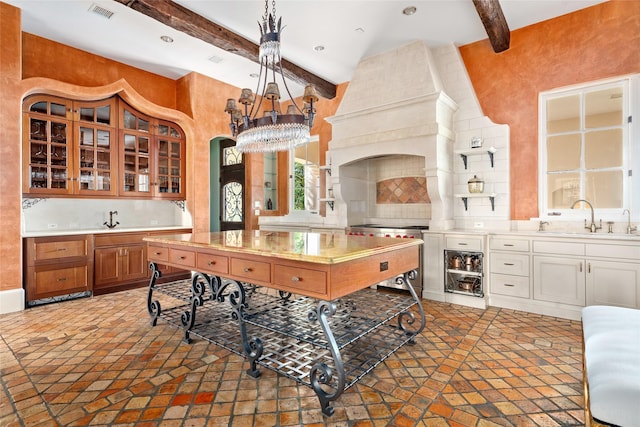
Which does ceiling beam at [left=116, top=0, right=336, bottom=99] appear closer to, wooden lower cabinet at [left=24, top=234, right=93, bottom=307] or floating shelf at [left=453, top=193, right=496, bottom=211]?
wooden lower cabinet at [left=24, top=234, right=93, bottom=307]

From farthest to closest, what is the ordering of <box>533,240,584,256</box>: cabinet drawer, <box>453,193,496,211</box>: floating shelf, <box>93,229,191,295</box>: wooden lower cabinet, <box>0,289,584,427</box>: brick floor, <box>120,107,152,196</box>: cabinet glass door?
<box>120,107,152,196</box>: cabinet glass door, <box>93,229,191,295</box>: wooden lower cabinet, <box>453,193,496,211</box>: floating shelf, <box>533,240,584,256</box>: cabinet drawer, <box>0,289,584,427</box>: brick floor

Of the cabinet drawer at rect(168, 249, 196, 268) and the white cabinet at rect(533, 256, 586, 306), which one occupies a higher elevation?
the cabinet drawer at rect(168, 249, 196, 268)

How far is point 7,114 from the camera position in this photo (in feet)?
12.0

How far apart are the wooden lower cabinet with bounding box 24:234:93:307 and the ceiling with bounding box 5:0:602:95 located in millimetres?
2639

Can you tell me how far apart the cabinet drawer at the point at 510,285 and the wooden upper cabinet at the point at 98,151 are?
482cm

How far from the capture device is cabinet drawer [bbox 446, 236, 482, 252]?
12.5 ft

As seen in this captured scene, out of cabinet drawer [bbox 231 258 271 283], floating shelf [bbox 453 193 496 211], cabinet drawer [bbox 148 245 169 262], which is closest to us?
cabinet drawer [bbox 231 258 271 283]

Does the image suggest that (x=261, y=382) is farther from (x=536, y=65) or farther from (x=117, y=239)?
(x=536, y=65)

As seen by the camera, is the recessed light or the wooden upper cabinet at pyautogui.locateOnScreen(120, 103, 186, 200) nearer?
the recessed light

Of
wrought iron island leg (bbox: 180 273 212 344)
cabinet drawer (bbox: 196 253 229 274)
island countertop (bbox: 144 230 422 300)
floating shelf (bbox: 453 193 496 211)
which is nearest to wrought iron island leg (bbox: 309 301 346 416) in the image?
island countertop (bbox: 144 230 422 300)

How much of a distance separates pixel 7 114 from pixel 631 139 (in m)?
6.86

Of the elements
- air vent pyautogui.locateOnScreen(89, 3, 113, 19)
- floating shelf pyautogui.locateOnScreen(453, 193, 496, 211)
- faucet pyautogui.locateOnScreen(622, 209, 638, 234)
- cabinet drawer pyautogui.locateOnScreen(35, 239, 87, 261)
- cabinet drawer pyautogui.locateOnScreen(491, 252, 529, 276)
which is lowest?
cabinet drawer pyautogui.locateOnScreen(491, 252, 529, 276)

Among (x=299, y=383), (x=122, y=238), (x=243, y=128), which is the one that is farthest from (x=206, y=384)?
(x=122, y=238)

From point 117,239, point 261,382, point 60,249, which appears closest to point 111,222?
point 117,239
